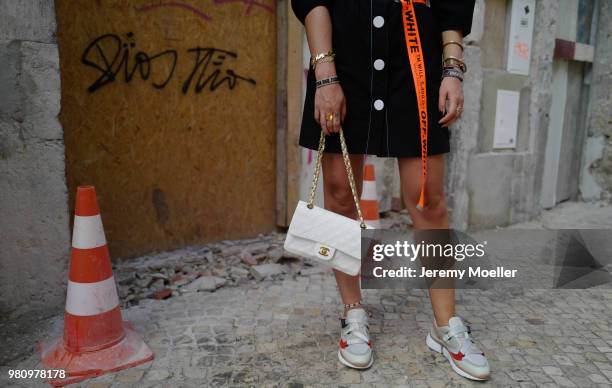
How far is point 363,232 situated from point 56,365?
1473mm

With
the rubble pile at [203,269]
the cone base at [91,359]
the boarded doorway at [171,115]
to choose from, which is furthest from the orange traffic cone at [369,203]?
the cone base at [91,359]

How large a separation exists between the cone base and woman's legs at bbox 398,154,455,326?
134cm

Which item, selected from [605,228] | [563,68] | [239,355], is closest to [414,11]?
[239,355]

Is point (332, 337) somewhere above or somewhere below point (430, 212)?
below

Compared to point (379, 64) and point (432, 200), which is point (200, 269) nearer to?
point (432, 200)

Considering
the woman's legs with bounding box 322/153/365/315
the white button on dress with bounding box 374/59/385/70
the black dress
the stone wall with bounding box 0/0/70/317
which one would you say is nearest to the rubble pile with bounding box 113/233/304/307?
the stone wall with bounding box 0/0/70/317

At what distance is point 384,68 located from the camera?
6.76 ft

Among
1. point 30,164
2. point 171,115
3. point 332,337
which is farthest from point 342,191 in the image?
point 171,115

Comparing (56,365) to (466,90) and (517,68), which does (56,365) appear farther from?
(517,68)

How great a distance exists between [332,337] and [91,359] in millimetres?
1128

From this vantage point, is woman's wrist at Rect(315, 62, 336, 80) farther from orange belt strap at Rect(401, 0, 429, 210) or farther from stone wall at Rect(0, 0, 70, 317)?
stone wall at Rect(0, 0, 70, 317)

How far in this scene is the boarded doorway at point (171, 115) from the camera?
3.32m

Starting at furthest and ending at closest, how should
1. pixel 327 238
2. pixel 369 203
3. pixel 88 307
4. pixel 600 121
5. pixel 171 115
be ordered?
pixel 600 121, pixel 171 115, pixel 369 203, pixel 88 307, pixel 327 238

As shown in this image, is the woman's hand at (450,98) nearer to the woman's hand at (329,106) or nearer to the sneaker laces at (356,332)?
the woman's hand at (329,106)
